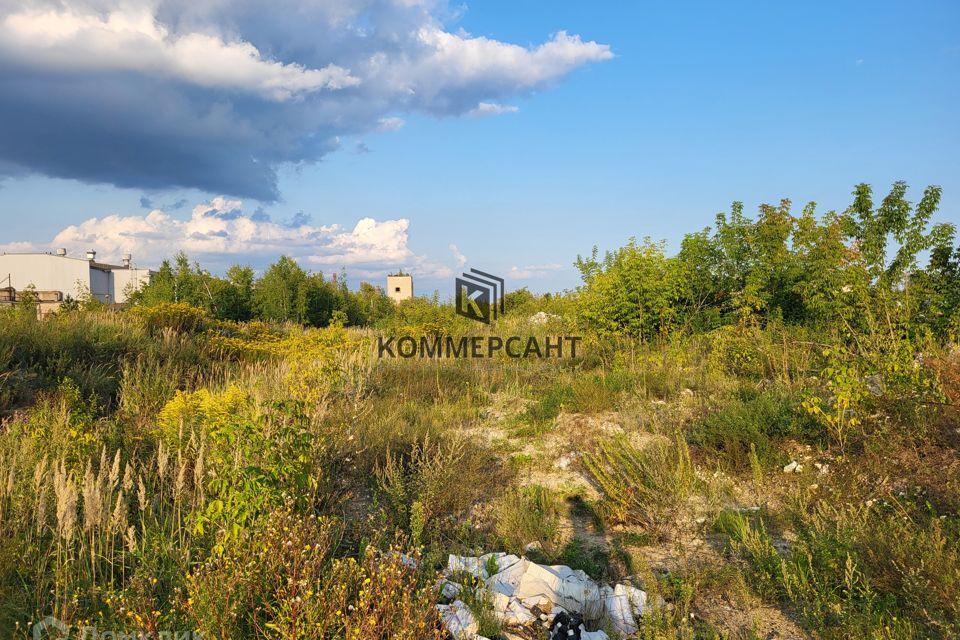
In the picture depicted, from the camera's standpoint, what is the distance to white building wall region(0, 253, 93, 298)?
142 ft

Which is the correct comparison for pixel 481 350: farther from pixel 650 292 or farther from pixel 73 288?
pixel 73 288

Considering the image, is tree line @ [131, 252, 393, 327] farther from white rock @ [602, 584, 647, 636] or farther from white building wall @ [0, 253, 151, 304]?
white building wall @ [0, 253, 151, 304]

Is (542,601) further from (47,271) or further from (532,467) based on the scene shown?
(47,271)

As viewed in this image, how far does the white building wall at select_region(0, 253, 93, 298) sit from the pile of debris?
4941cm

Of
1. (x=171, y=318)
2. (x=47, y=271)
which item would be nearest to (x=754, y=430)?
(x=171, y=318)

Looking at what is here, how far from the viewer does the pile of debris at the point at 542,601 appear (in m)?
2.85

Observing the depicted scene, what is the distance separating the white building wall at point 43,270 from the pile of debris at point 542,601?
49415 mm

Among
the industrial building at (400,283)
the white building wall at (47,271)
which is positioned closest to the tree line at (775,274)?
the industrial building at (400,283)

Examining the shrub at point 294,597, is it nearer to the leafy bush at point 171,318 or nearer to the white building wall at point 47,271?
the leafy bush at point 171,318

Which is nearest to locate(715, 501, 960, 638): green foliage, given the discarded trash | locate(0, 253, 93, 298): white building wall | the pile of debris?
the pile of debris

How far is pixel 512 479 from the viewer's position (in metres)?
5.62

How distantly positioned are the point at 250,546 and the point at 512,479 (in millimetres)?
3247

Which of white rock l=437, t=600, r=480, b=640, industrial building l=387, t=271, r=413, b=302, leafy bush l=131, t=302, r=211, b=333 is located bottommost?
white rock l=437, t=600, r=480, b=640

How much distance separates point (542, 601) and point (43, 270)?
52825mm
